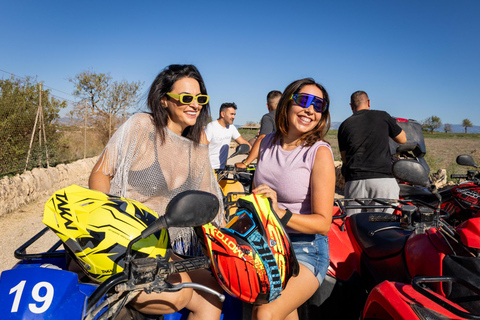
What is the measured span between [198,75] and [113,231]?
57.9 inches

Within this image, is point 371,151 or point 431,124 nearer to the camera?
point 371,151

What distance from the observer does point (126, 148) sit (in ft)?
7.02

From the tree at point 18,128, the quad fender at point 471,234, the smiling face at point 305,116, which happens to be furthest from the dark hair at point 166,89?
the tree at point 18,128

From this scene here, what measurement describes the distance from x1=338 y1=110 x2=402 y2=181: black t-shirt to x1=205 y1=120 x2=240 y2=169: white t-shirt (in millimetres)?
2101

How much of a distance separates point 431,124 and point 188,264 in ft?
310

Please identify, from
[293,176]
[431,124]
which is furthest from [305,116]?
[431,124]

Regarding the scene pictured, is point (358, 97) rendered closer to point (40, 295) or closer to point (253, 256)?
point (253, 256)

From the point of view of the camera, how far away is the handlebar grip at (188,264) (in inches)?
49.0

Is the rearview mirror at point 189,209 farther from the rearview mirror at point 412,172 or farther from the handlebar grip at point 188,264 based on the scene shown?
the rearview mirror at point 412,172

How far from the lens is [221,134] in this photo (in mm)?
5852

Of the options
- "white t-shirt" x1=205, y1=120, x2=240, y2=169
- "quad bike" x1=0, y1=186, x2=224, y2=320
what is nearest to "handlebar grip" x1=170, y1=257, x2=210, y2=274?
"quad bike" x1=0, y1=186, x2=224, y2=320

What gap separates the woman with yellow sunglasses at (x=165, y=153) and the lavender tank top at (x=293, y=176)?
1.51 feet

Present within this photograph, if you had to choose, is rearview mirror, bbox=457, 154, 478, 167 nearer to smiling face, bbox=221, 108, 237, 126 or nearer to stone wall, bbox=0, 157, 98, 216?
smiling face, bbox=221, 108, 237, 126

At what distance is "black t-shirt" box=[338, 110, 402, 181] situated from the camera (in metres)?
4.39
